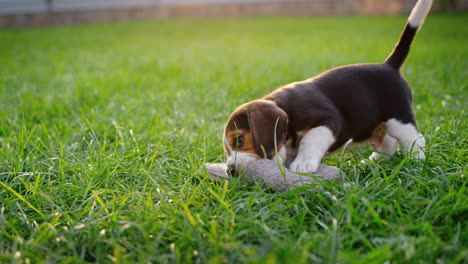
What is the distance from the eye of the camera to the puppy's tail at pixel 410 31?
3.09m

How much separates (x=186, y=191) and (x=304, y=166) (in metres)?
0.74

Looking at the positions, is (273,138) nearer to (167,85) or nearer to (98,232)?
(98,232)

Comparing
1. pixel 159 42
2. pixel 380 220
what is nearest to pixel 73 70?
pixel 159 42

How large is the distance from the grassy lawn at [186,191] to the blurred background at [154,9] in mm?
15733

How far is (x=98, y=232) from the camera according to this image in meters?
2.07

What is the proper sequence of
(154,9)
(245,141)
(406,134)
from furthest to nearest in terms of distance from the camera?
(154,9)
(406,134)
(245,141)

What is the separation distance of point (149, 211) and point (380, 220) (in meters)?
1.19

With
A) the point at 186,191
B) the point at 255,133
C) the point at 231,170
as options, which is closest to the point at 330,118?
the point at 255,133

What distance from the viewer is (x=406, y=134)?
294 cm

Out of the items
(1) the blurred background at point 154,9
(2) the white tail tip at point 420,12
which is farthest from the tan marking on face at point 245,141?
(1) the blurred background at point 154,9

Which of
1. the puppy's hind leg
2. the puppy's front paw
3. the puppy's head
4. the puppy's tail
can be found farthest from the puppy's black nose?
the puppy's tail

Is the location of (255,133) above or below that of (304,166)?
above

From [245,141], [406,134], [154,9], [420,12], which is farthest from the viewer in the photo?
[154,9]

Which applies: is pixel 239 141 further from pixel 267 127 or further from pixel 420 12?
pixel 420 12
